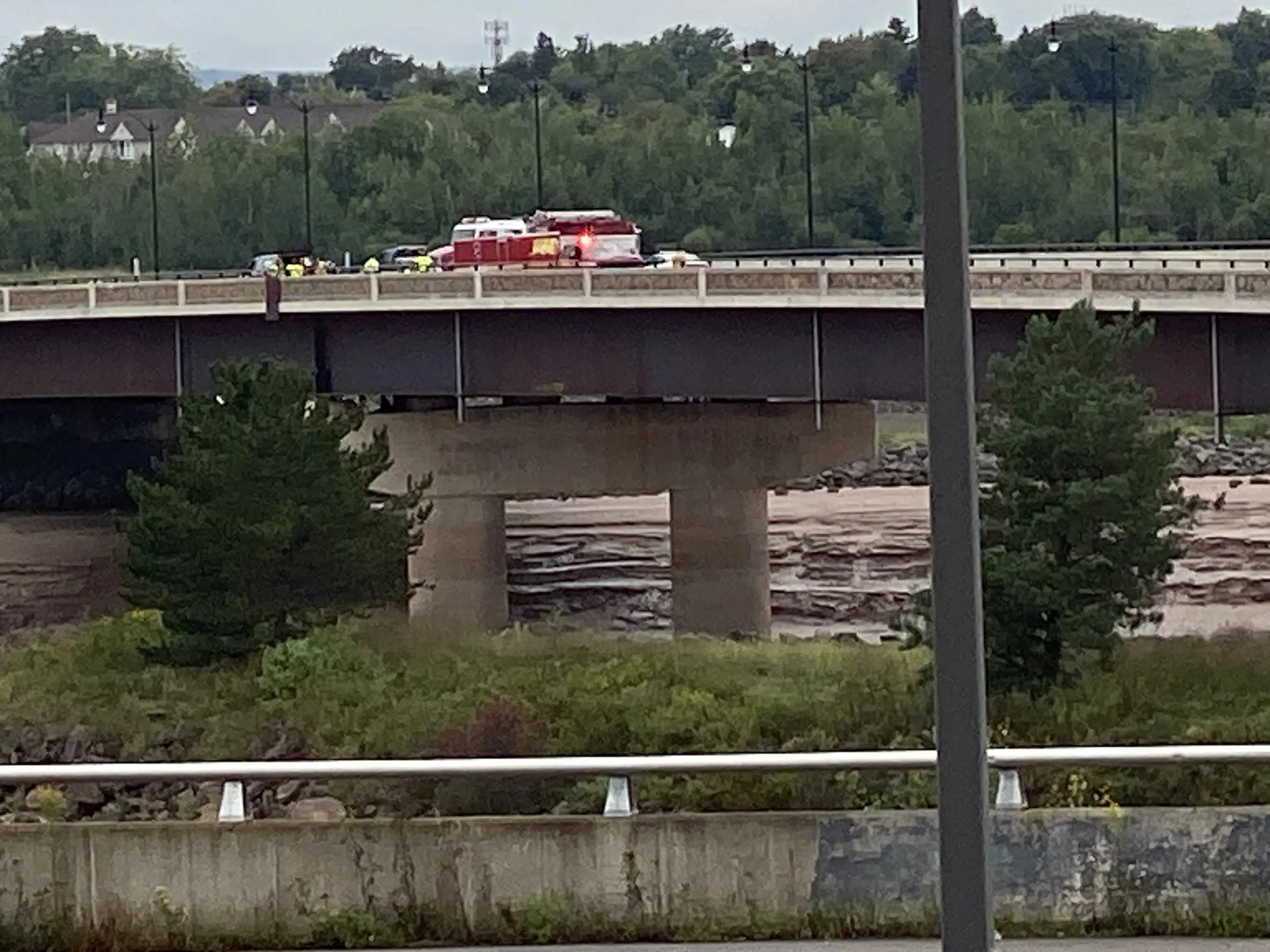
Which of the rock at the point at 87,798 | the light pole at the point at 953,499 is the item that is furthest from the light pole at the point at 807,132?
the light pole at the point at 953,499

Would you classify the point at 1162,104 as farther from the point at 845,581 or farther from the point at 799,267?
the point at 799,267

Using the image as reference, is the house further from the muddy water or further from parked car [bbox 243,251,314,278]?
parked car [bbox 243,251,314,278]

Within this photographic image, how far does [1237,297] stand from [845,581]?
2708 centimetres

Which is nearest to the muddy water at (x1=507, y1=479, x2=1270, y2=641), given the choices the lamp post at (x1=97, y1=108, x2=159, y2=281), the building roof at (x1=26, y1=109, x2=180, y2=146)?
the lamp post at (x1=97, y1=108, x2=159, y2=281)

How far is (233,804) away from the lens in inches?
387

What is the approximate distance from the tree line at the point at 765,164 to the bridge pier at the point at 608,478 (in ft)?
104

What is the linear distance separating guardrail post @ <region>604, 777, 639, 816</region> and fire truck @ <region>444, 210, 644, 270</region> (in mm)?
43763

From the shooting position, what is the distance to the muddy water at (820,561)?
181 ft

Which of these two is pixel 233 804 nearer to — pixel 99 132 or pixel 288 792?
pixel 288 792

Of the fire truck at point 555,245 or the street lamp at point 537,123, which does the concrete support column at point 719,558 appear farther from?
the street lamp at point 537,123

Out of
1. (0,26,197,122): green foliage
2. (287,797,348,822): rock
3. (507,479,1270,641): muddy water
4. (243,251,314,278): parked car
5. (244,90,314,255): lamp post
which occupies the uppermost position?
(0,26,197,122): green foliage

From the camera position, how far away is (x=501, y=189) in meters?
101

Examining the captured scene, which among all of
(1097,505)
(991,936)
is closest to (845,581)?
(1097,505)

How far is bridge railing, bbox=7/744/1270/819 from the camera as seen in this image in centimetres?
882
